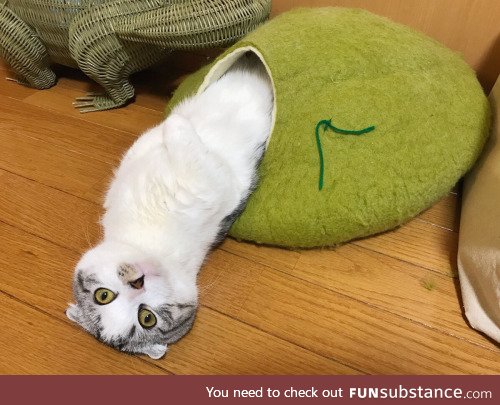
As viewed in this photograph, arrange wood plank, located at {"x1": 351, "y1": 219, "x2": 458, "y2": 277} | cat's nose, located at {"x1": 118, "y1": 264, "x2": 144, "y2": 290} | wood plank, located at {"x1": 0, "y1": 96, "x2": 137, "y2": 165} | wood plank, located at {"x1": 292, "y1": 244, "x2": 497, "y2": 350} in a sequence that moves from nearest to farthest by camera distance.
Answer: cat's nose, located at {"x1": 118, "y1": 264, "x2": 144, "y2": 290}, wood plank, located at {"x1": 292, "y1": 244, "x2": 497, "y2": 350}, wood plank, located at {"x1": 351, "y1": 219, "x2": 458, "y2": 277}, wood plank, located at {"x1": 0, "y1": 96, "x2": 137, "y2": 165}

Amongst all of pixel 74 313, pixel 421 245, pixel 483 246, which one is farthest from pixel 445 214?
pixel 74 313

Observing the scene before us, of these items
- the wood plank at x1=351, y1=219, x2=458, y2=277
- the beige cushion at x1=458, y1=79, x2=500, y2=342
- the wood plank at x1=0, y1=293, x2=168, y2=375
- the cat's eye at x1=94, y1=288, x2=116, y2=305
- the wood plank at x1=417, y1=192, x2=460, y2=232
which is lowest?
the wood plank at x1=0, y1=293, x2=168, y2=375

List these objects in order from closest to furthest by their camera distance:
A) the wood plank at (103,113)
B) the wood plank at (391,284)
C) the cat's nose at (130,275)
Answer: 1. the cat's nose at (130,275)
2. the wood plank at (391,284)
3. the wood plank at (103,113)

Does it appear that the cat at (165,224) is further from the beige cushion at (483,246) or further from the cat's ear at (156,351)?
the beige cushion at (483,246)

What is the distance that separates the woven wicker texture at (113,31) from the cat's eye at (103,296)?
0.79 metres

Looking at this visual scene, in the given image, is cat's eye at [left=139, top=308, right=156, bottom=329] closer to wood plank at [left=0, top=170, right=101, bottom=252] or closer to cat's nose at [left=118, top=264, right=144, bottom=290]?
cat's nose at [left=118, top=264, right=144, bottom=290]

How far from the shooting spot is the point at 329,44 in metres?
1.18

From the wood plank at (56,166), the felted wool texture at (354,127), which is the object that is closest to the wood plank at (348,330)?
the felted wool texture at (354,127)

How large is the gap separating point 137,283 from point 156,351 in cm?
16

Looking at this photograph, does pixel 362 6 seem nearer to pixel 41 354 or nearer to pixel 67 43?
pixel 67 43

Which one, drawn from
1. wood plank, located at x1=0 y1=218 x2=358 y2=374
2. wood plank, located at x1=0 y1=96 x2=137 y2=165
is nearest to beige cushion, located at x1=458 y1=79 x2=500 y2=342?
wood plank, located at x1=0 y1=218 x2=358 y2=374

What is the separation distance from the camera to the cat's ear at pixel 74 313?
3.27ft

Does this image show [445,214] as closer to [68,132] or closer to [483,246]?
[483,246]

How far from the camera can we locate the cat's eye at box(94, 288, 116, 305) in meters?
0.95
